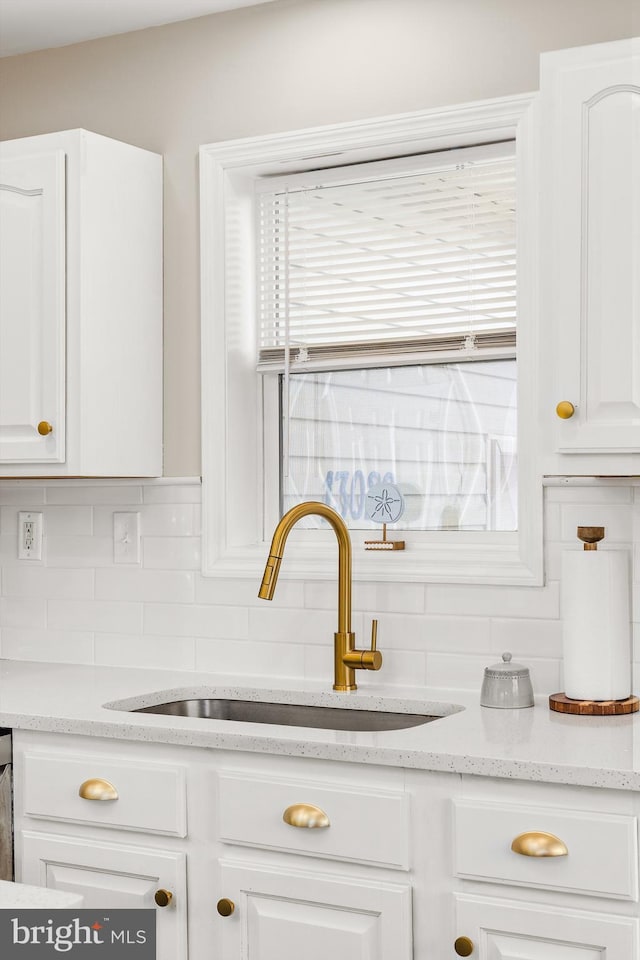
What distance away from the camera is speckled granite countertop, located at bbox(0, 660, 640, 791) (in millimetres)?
1867

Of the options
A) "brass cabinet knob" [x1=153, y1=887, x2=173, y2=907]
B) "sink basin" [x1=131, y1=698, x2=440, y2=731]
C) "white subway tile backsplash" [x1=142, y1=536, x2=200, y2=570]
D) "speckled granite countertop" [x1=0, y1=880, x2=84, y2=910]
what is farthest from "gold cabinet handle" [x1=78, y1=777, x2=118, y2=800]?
"speckled granite countertop" [x1=0, y1=880, x2=84, y2=910]

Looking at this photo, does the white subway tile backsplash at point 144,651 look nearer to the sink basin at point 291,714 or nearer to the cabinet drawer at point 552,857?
the sink basin at point 291,714

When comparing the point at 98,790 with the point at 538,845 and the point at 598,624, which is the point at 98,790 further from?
the point at 598,624

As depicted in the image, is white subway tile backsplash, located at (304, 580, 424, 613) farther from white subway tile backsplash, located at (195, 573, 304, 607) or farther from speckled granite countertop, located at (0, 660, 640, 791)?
speckled granite countertop, located at (0, 660, 640, 791)

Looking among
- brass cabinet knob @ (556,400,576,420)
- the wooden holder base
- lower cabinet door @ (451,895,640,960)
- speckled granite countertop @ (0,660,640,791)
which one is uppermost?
brass cabinet knob @ (556,400,576,420)

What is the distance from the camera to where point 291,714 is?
104 inches

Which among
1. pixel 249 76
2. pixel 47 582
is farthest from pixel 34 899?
pixel 249 76

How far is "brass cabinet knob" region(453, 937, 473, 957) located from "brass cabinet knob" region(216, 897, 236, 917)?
0.44 meters

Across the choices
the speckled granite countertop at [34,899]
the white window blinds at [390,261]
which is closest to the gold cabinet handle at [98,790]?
the speckled granite countertop at [34,899]

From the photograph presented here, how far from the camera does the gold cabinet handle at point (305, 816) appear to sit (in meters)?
2.01

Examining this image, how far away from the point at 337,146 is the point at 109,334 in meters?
0.72

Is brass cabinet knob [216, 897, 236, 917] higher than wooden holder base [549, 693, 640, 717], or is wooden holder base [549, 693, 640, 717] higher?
wooden holder base [549, 693, 640, 717]

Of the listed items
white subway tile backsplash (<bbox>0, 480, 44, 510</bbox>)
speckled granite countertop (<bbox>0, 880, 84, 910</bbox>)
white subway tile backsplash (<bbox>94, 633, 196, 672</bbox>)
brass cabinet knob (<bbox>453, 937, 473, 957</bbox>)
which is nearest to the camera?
speckled granite countertop (<bbox>0, 880, 84, 910</bbox>)

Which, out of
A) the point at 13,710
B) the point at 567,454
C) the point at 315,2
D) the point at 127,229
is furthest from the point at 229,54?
the point at 13,710
